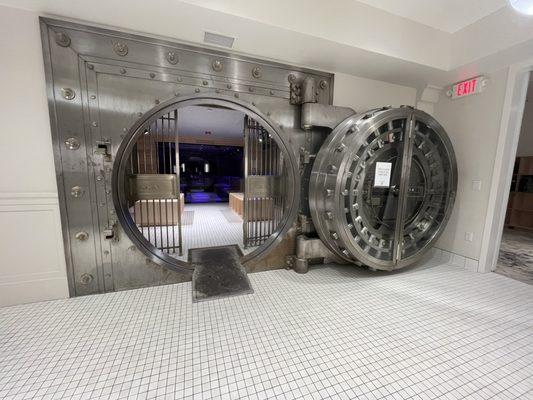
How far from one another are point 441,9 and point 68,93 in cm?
327

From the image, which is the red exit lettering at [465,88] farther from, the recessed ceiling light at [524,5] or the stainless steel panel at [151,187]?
the stainless steel panel at [151,187]

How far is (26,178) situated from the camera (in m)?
1.76

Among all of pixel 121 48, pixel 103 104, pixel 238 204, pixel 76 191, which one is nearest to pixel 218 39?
pixel 121 48

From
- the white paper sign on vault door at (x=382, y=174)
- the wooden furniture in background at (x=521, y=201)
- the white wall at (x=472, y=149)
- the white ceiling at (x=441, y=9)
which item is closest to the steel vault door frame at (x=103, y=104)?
the white ceiling at (x=441, y=9)

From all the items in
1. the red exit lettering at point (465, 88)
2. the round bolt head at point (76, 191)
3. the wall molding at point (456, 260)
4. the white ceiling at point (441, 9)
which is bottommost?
the wall molding at point (456, 260)

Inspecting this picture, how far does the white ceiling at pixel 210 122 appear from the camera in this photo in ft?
16.1

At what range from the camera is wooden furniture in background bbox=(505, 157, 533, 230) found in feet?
15.9

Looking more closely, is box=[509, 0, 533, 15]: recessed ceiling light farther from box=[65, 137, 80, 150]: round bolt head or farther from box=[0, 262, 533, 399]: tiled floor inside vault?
box=[65, 137, 80, 150]: round bolt head

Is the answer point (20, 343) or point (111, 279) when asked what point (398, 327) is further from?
point (20, 343)

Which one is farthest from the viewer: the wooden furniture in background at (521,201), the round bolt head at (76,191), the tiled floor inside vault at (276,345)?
the wooden furniture in background at (521,201)

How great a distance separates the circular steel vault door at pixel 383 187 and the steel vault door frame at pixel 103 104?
1.14m

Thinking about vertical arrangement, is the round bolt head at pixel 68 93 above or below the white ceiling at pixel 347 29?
below

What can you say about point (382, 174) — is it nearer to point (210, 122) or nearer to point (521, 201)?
point (210, 122)

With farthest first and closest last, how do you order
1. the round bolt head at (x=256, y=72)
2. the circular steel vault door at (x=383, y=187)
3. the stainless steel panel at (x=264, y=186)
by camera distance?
the stainless steel panel at (x=264, y=186) → the round bolt head at (x=256, y=72) → the circular steel vault door at (x=383, y=187)
